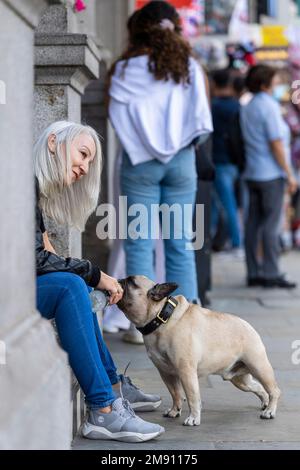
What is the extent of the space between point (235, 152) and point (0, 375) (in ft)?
22.3

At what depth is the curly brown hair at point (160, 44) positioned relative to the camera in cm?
607

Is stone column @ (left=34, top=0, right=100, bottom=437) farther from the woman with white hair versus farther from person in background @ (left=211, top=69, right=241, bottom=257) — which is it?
person in background @ (left=211, top=69, right=241, bottom=257)

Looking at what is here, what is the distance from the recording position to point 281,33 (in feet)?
54.8

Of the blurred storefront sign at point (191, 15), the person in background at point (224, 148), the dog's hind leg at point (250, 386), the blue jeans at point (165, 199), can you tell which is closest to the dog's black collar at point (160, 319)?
the dog's hind leg at point (250, 386)

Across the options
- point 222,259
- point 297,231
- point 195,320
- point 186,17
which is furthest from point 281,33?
point 195,320

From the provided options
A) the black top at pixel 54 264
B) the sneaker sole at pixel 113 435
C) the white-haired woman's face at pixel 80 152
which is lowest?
the sneaker sole at pixel 113 435

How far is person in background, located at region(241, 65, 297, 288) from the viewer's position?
359 inches

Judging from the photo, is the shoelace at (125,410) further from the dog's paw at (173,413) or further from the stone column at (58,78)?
the stone column at (58,78)

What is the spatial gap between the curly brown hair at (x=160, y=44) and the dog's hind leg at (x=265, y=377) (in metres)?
2.21

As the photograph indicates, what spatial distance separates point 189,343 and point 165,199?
1.93m

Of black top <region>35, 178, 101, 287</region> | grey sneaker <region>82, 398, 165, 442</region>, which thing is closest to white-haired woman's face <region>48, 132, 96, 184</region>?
black top <region>35, 178, 101, 287</region>

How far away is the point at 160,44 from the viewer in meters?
6.11

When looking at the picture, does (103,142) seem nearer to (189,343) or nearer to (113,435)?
(189,343)
